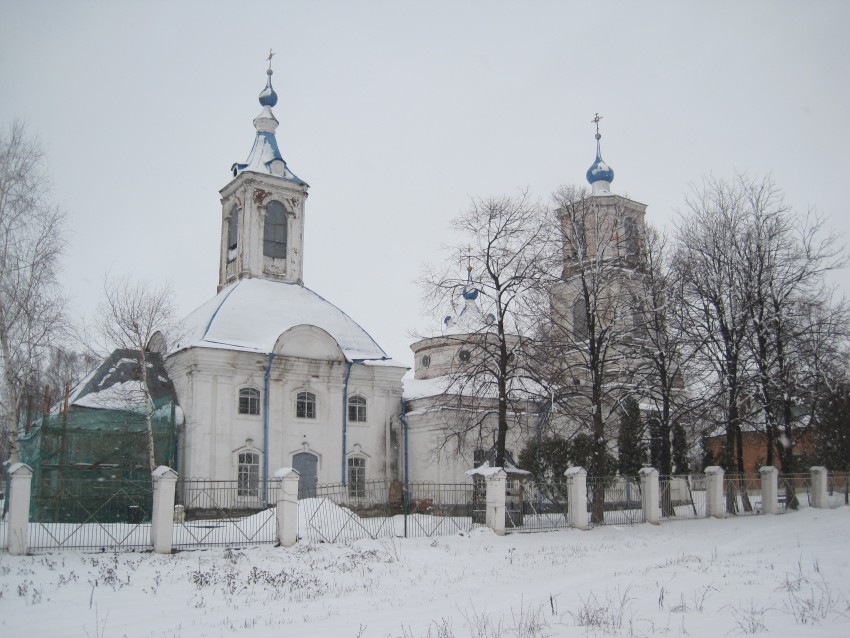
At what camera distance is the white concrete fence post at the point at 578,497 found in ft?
65.2

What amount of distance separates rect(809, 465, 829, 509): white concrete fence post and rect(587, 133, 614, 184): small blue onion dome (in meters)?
15.2

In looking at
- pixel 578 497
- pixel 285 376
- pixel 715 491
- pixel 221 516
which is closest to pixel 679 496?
pixel 715 491

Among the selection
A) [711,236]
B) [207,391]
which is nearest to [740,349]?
[711,236]

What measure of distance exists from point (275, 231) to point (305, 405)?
7.86 meters

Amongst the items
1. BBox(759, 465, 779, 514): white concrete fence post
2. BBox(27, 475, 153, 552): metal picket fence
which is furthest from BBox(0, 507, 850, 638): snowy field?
BBox(759, 465, 779, 514): white concrete fence post

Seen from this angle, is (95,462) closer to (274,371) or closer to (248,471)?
(248,471)

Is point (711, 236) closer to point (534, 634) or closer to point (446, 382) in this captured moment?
point (446, 382)

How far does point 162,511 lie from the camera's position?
49.6 ft

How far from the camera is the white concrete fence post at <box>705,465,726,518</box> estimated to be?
23.2 metres

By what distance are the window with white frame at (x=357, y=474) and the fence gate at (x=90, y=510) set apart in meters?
7.83

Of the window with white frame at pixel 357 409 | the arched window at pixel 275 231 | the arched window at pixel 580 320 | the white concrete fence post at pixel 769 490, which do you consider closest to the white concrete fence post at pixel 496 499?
the arched window at pixel 580 320

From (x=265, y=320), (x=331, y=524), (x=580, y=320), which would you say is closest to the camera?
(x=331, y=524)

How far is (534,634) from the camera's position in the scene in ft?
27.2

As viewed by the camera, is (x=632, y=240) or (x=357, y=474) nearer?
(x=632, y=240)
